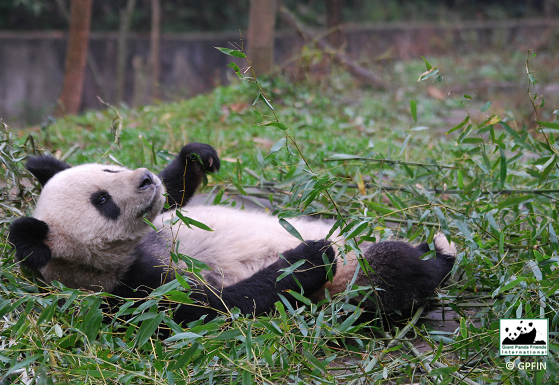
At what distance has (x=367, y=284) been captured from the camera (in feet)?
8.86

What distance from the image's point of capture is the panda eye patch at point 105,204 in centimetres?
256

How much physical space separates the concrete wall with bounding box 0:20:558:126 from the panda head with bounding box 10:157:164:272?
11309 mm

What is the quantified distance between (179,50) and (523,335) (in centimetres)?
1464

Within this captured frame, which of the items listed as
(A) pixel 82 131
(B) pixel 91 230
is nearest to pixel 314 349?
(B) pixel 91 230

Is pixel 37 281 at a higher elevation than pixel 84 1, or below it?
below

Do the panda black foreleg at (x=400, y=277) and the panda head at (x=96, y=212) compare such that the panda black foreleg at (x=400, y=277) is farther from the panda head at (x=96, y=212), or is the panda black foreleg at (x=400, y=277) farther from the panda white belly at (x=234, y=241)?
the panda head at (x=96, y=212)

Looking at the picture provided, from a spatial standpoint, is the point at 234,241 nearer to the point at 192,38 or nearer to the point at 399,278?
the point at 399,278

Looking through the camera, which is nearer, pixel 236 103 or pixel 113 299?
pixel 113 299

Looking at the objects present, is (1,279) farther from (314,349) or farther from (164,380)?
(314,349)

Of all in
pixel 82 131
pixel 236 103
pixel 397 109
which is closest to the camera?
pixel 82 131

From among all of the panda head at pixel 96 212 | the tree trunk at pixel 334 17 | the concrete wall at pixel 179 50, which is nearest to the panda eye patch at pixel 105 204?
the panda head at pixel 96 212

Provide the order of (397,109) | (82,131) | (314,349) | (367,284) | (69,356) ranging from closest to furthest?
1. (69,356)
2. (314,349)
3. (367,284)
4. (82,131)
5. (397,109)

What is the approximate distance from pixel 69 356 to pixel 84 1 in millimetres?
7059

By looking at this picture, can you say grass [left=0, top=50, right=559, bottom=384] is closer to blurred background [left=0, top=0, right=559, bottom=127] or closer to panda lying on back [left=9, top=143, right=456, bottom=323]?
panda lying on back [left=9, top=143, right=456, bottom=323]
